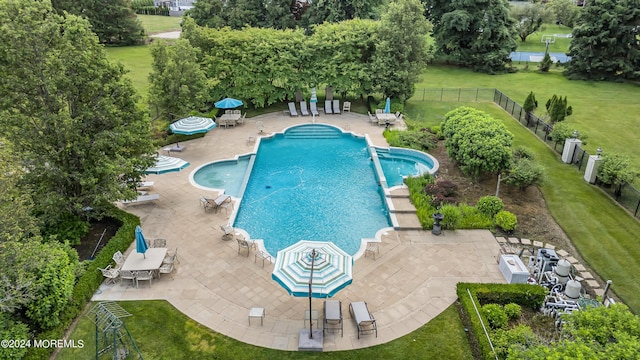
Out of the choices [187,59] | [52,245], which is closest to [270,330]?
[52,245]

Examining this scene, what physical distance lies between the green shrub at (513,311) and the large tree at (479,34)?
36.7m

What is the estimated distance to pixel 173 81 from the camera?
80.3 ft

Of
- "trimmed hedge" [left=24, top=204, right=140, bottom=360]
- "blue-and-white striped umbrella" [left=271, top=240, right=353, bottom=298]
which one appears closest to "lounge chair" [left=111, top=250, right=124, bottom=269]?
"trimmed hedge" [left=24, top=204, right=140, bottom=360]

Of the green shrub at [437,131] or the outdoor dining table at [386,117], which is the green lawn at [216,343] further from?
the outdoor dining table at [386,117]

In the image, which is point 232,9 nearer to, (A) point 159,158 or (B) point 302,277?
(A) point 159,158

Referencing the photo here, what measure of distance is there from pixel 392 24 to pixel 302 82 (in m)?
7.61

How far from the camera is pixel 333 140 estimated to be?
2758cm

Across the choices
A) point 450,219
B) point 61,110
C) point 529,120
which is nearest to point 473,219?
point 450,219

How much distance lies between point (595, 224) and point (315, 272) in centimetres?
1313

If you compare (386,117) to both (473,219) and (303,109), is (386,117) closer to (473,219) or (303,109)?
(303,109)

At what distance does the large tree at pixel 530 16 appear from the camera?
56000 millimetres

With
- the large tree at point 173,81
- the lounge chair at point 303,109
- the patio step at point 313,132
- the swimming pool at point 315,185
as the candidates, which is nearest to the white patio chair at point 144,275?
the swimming pool at point 315,185

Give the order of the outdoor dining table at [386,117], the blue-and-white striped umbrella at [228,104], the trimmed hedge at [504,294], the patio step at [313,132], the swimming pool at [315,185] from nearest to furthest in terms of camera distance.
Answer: the trimmed hedge at [504,294]
the swimming pool at [315,185]
the blue-and-white striped umbrella at [228,104]
the patio step at [313,132]
the outdoor dining table at [386,117]

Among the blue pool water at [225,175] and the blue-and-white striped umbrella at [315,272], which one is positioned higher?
the blue-and-white striped umbrella at [315,272]
